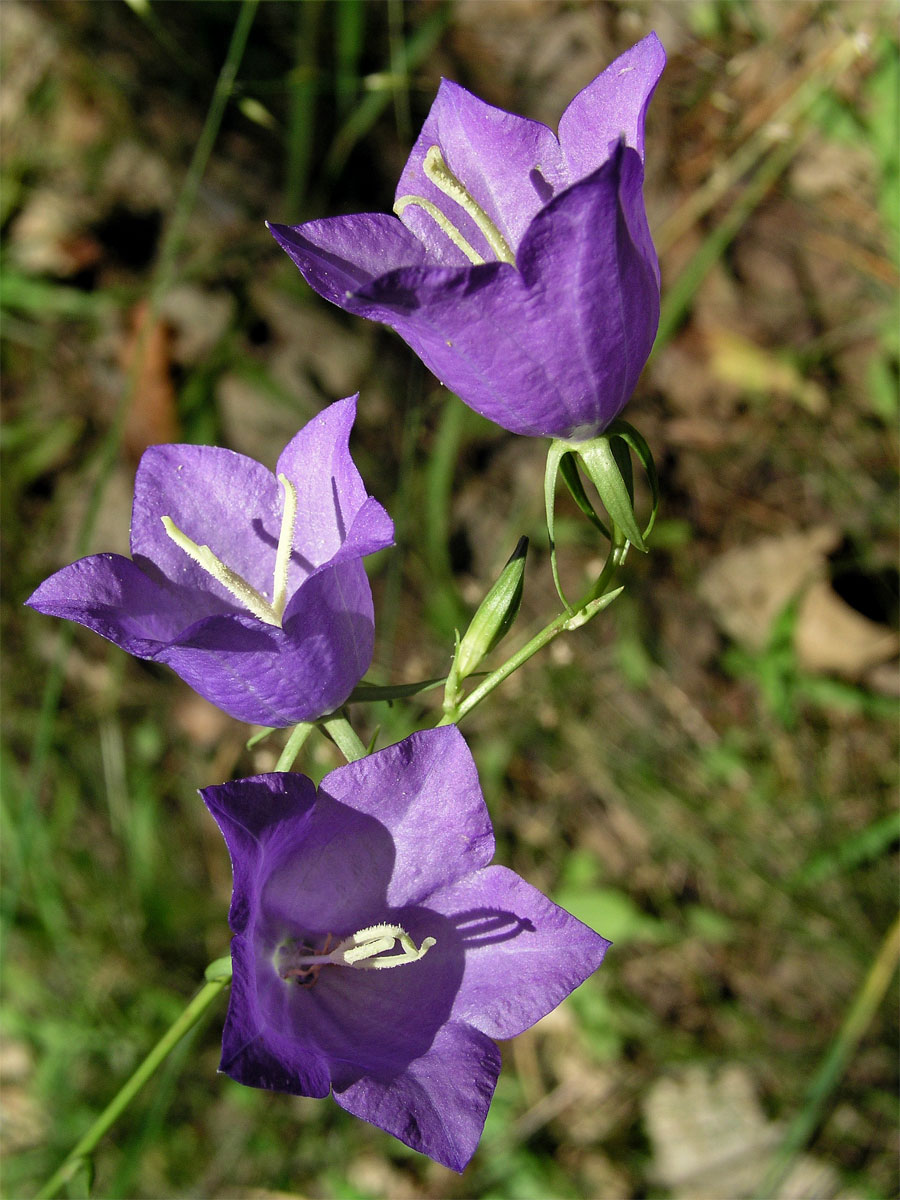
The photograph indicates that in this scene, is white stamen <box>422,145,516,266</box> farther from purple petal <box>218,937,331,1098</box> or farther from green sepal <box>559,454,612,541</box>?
purple petal <box>218,937,331,1098</box>

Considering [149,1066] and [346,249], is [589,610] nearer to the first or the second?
[346,249]

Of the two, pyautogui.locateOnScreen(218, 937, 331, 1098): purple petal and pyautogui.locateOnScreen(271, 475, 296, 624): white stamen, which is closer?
pyautogui.locateOnScreen(218, 937, 331, 1098): purple petal

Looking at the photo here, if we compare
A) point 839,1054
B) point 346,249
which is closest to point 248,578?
point 346,249

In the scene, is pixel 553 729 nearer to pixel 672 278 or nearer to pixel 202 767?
pixel 202 767

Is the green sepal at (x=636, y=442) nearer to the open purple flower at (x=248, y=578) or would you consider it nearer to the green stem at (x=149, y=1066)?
the open purple flower at (x=248, y=578)

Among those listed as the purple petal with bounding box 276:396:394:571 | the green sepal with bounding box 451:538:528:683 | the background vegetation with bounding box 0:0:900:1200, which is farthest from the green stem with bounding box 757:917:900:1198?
the purple petal with bounding box 276:396:394:571

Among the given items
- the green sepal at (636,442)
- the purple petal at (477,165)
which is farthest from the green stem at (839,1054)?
the purple petal at (477,165)
